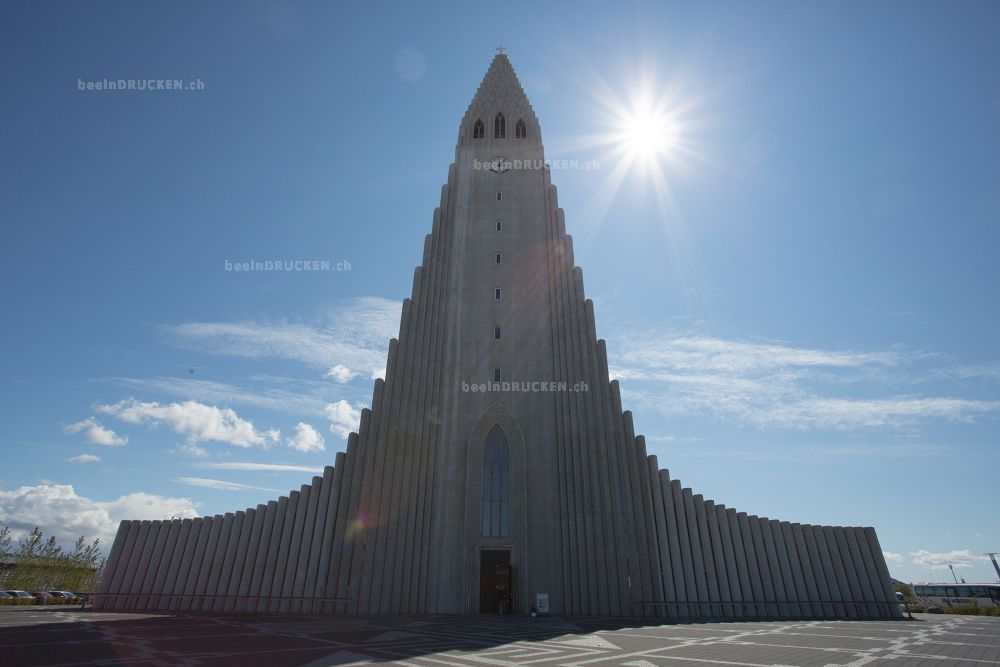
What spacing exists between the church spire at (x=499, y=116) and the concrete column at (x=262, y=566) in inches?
1300

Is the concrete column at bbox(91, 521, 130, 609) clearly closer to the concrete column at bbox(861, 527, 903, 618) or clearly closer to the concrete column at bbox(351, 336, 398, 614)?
the concrete column at bbox(351, 336, 398, 614)

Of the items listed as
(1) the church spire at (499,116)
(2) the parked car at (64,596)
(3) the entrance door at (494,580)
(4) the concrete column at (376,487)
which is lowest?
(2) the parked car at (64,596)

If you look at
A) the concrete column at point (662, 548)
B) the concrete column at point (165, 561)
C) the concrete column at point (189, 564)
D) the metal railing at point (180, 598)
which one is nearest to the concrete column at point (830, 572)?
the concrete column at point (662, 548)

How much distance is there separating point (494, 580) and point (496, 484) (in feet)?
17.6

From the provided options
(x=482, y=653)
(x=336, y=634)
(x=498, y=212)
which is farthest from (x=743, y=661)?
(x=498, y=212)

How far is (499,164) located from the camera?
4184 cm

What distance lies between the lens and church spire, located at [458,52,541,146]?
44469 millimetres

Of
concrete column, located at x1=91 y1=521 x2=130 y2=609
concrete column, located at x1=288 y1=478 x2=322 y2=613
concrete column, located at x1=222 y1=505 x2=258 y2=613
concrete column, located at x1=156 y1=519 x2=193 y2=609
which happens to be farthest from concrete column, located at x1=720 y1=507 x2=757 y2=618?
concrete column, located at x1=91 y1=521 x2=130 y2=609

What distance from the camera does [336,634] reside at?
56.0ft

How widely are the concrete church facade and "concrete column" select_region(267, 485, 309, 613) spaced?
12 centimetres

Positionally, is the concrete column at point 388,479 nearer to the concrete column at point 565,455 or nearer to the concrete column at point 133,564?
the concrete column at point 565,455

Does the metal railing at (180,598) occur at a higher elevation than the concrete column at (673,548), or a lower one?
lower

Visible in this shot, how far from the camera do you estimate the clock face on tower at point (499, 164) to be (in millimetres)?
41625

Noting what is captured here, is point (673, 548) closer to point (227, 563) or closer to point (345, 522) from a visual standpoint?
point (345, 522)
